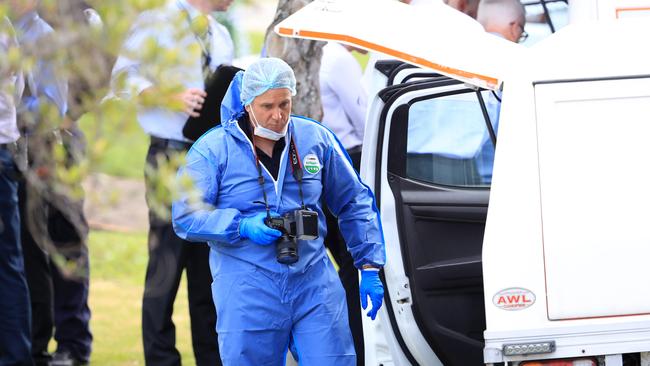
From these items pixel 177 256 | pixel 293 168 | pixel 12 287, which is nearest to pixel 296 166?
pixel 293 168

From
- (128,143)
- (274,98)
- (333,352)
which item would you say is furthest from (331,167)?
(128,143)

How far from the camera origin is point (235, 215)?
5730mm

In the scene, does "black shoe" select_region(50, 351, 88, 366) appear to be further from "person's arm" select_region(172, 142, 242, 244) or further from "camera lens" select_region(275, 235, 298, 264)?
"camera lens" select_region(275, 235, 298, 264)

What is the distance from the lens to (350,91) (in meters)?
7.92

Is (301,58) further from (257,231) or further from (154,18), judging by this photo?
(154,18)

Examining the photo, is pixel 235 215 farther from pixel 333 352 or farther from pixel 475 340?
pixel 475 340

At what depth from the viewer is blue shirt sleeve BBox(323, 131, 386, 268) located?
6004mm

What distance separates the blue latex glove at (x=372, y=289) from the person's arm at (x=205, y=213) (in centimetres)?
65

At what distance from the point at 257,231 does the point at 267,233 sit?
4cm

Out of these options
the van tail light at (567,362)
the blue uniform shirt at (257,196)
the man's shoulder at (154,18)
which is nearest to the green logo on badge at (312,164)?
the blue uniform shirt at (257,196)

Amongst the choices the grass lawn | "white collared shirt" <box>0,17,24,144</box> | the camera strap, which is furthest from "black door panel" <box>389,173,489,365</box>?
"white collared shirt" <box>0,17,24,144</box>

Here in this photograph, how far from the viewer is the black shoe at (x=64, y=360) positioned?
756cm

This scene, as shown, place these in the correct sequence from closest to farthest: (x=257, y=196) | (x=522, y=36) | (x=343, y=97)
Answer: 1. (x=257, y=196)
2. (x=343, y=97)
3. (x=522, y=36)

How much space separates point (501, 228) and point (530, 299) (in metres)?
0.29
